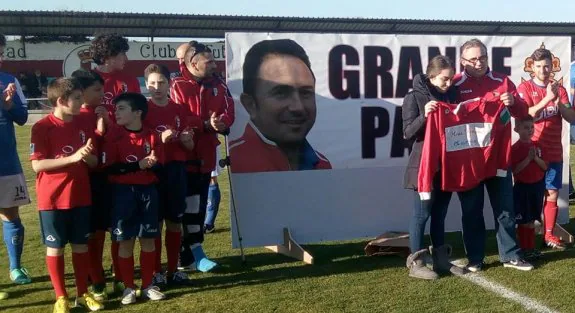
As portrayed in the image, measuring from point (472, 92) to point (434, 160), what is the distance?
0.75 m

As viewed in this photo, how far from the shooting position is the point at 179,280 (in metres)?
5.05

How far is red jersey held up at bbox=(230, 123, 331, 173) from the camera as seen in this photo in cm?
589

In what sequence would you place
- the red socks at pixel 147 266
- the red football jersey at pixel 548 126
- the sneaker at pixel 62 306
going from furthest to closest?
the red football jersey at pixel 548 126 → the red socks at pixel 147 266 → the sneaker at pixel 62 306

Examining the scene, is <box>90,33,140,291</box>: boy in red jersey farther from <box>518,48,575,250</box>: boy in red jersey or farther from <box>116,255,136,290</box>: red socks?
<box>518,48,575,250</box>: boy in red jersey

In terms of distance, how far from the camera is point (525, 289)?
4.66 metres

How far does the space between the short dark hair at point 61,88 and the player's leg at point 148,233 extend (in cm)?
80

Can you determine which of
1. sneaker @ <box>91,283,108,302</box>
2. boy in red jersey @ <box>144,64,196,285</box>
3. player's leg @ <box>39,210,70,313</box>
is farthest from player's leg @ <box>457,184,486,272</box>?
player's leg @ <box>39,210,70,313</box>

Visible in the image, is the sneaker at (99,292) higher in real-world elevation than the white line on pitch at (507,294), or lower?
higher

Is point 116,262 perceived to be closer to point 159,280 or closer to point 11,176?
point 159,280

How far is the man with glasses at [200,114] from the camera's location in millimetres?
5207

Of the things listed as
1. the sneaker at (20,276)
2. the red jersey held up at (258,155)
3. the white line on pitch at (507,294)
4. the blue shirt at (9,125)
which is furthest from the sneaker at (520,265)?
the blue shirt at (9,125)

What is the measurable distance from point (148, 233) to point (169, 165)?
592 mm

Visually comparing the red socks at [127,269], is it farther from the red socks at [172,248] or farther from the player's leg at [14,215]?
the player's leg at [14,215]

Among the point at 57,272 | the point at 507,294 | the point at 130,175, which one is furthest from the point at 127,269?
the point at 507,294
